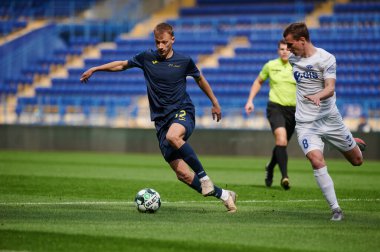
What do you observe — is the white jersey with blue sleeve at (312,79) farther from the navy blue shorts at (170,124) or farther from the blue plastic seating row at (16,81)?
the blue plastic seating row at (16,81)

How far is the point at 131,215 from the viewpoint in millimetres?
9156

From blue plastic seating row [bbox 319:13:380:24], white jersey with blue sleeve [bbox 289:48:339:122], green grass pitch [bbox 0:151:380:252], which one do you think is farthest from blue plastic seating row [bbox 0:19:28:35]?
white jersey with blue sleeve [bbox 289:48:339:122]

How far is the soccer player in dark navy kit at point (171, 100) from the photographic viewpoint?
9.55m

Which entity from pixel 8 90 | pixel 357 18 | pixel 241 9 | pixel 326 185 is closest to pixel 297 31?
pixel 326 185

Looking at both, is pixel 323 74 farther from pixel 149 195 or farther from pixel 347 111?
pixel 347 111

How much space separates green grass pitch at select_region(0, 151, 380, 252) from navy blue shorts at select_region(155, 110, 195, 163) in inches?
25.0

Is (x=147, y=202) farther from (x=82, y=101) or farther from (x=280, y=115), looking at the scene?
(x=82, y=101)

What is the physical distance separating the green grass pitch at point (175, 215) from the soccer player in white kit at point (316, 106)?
612 mm

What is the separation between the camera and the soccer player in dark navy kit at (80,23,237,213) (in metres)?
9.55

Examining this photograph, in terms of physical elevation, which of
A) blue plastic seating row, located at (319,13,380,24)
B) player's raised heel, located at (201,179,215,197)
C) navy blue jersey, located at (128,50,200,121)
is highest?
navy blue jersey, located at (128,50,200,121)

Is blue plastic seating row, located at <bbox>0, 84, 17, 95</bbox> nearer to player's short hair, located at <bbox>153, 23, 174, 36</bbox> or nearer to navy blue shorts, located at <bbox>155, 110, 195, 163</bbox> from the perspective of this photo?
navy blue shorts, located at <bbox>155, 110, 195, 163</bbox>

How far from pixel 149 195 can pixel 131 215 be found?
41cm

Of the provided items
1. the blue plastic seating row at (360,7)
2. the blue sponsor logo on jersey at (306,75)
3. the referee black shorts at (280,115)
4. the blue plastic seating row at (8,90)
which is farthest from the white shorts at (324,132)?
the blue plastic seating row at (8,90)

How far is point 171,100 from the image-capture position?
32.0ft
